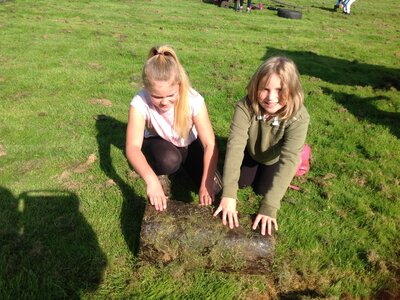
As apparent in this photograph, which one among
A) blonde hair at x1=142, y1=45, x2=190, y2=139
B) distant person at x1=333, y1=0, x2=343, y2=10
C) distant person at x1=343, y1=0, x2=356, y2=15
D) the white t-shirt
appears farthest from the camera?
distant person at x1=333, y1=0, x2=343, y2=10

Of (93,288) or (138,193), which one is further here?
(138,193)

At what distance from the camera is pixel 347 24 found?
18875 mm

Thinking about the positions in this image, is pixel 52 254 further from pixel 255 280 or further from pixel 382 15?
pixel 382 15

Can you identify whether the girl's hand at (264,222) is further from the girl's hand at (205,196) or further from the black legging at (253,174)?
the black legging at (253,174)

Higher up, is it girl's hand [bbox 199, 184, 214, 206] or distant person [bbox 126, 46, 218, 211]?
distant person [bbox 126, 46, 218, 211]

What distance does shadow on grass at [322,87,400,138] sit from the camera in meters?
6.59

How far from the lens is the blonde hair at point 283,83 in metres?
3.11

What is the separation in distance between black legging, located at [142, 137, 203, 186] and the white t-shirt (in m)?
0.07

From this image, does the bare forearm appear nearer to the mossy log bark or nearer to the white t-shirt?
the white t-shirt

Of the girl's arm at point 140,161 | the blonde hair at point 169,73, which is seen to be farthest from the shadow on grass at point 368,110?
the girl's arm at point 140,161

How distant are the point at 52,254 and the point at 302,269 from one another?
2275 millimetres

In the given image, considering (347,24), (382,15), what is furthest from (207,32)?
(382,15)

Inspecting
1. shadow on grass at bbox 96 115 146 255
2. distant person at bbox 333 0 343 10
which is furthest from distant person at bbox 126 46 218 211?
distant person at bbox 333 0 343 10

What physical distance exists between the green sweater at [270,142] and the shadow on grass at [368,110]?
3.50 meters
